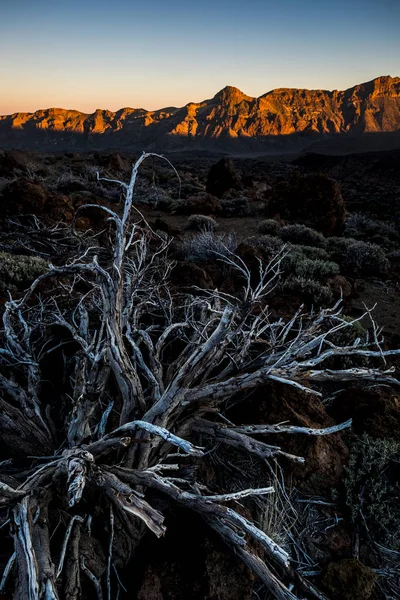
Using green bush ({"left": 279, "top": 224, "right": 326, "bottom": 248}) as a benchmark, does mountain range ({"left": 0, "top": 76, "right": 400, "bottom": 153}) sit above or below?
above

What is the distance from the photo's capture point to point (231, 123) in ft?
521

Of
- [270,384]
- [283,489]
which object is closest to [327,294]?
[270,384]

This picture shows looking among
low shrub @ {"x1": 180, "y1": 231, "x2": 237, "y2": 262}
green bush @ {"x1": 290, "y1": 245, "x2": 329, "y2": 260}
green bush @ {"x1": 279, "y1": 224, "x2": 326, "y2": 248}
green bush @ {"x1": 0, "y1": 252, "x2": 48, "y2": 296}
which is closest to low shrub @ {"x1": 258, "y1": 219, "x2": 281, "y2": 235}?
green bush @ {"x1": 279, "y1": 224, "x2": 326, "y2": 248}

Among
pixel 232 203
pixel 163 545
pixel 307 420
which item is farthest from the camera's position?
pixel 232 203

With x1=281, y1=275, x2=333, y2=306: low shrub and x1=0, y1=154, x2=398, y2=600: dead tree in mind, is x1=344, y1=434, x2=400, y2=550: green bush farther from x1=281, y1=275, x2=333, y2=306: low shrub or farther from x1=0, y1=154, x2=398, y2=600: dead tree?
x1=281, y1=275, x2=333, y2=306: low shrub

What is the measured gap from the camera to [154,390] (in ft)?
7.47

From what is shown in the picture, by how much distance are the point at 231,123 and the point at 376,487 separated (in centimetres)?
17321

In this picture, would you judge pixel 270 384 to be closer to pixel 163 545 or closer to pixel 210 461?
pixel 210 461

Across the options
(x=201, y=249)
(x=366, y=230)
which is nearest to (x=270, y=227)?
(x=366, y=230)

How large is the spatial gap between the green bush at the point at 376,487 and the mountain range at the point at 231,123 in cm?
14475

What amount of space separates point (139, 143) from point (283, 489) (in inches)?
6321

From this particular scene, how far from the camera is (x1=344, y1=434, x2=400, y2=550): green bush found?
7.32 ft

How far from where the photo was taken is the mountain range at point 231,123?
14688 centimetres

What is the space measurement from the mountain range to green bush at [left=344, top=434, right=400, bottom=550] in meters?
145
